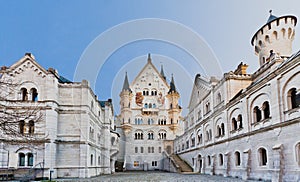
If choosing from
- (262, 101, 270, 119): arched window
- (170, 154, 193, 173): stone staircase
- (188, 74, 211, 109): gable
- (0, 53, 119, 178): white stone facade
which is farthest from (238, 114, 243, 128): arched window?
(170, 154, 193, 173): stone staircase

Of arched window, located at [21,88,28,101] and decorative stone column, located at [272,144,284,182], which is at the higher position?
arched window, located at [21,88,28,101]

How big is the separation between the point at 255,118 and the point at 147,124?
43253mm

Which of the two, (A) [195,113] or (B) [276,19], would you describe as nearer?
(B) [276,19]

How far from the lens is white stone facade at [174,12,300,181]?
751 inches

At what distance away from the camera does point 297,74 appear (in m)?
18.6

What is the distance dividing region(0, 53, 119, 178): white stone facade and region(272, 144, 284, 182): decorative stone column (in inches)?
799

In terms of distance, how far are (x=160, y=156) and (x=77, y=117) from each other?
118 ft

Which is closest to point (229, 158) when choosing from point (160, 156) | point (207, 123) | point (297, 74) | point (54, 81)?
point (207, 123)

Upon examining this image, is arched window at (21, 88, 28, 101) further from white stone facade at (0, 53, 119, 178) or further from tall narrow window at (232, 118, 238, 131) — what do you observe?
tall narrow window at (232, 118, 238, 131)

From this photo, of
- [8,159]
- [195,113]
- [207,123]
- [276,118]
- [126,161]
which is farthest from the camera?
[126,161]

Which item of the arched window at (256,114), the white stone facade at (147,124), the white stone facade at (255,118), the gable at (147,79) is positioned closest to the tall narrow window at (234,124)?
the white stone facade at (255,118)

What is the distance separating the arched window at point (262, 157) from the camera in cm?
2284

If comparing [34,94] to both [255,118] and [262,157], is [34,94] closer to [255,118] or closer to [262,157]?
[255,118]

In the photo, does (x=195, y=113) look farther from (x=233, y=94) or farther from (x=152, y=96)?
(x=152, y=96)
